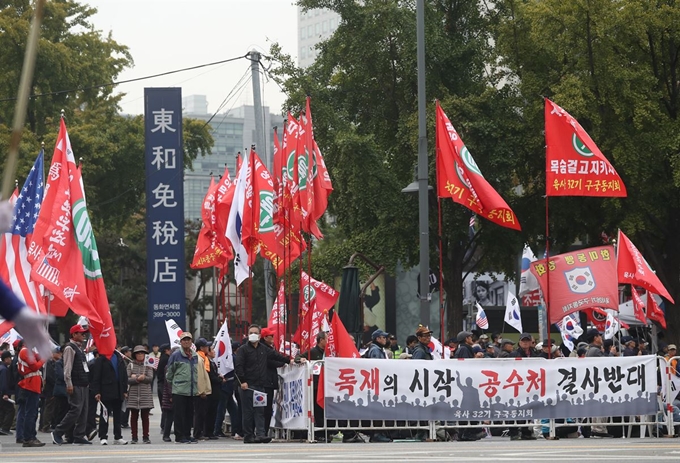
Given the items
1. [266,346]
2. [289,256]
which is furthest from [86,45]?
[266,346]

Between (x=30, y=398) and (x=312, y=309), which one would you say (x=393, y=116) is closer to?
(x=312, y=309)

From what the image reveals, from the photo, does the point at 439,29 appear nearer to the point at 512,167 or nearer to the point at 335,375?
the point at 512,167

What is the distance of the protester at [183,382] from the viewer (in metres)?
20.5

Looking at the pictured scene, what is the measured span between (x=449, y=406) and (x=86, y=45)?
1329 inches

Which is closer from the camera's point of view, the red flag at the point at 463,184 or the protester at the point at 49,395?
the protester at the point at 49,395

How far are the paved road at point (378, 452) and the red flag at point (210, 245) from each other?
35.1ft

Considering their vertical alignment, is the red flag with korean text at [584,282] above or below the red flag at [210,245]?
below

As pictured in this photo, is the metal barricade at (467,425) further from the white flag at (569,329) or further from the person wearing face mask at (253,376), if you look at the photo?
the white flag at (569,329)

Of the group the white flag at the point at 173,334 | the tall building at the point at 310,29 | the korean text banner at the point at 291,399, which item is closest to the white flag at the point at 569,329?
the white flag at the point at 173,334

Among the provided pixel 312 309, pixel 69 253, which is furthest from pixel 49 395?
pixel 312 309

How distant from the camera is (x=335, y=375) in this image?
18828mm

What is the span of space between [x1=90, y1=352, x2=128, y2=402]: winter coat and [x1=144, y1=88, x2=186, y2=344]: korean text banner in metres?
9.44

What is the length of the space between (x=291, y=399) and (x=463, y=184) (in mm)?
5014

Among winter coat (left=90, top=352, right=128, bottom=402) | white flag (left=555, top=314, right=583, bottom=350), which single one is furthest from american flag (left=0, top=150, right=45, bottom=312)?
white flag (left=555, top=314, right=583, bottom=350)
